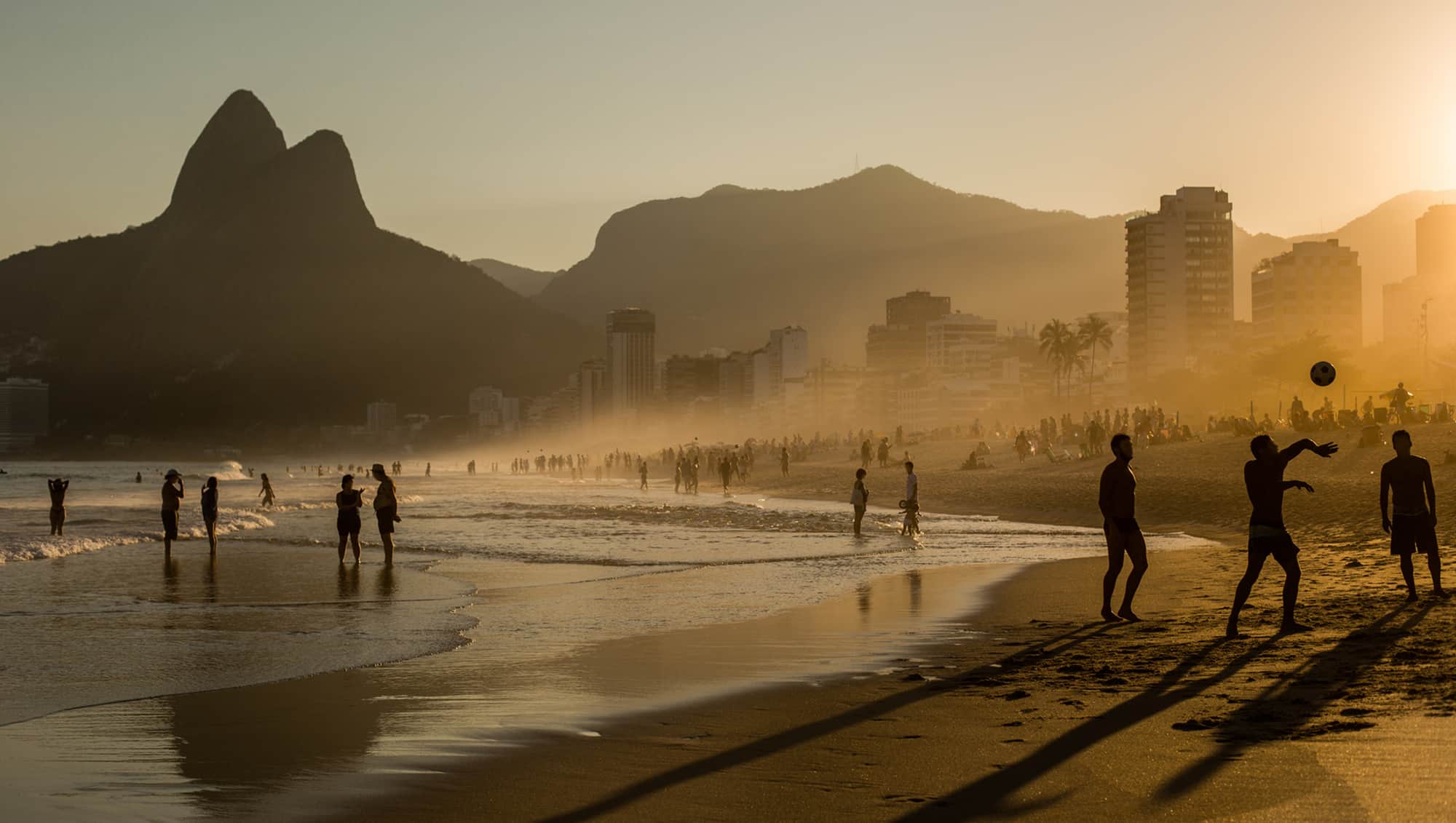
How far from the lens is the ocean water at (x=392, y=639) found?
297 inches

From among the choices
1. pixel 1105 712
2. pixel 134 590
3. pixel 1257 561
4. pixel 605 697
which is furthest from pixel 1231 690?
pixel 134 590

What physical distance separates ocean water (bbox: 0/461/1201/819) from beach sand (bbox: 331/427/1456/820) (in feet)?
2.34

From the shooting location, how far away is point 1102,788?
20.2ft

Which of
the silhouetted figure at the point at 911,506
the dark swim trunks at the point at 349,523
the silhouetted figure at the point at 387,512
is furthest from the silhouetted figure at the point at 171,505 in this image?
the silhouetted figure at the point at 911,506

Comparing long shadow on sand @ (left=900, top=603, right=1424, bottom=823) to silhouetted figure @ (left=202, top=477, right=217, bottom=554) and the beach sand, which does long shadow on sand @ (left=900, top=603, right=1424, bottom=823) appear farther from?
silhouetted figure @ (left=202, top=477, right=217, bottom=554)

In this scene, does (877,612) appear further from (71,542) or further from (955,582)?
(71,542)

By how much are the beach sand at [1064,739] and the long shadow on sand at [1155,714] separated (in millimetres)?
20

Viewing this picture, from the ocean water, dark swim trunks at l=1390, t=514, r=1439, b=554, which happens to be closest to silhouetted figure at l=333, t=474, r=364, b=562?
the ocean water

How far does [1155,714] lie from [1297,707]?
0.85 m

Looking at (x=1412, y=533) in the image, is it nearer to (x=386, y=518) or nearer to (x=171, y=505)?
(x=386, y=518)

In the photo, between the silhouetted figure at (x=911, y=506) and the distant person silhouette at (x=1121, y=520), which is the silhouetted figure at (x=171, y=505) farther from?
the distant person silhouette at (x=1121, y=520)

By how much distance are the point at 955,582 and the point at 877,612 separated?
382 cm

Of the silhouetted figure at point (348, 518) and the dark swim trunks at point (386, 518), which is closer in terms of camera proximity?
the dark swim trunks at point (386, 518)

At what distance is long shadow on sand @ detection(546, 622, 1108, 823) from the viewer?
6293mm
